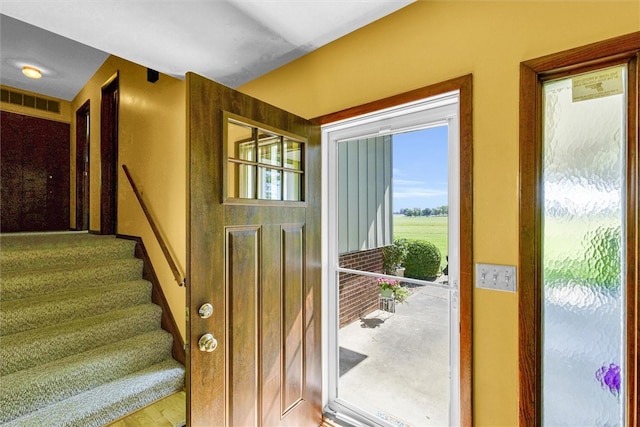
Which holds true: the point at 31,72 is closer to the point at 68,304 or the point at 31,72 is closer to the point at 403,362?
the point at 68,304

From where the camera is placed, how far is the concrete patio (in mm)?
1530

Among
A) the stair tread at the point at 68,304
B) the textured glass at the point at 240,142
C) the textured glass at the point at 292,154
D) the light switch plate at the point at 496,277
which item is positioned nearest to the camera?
the light switch plate at the point at 496,277

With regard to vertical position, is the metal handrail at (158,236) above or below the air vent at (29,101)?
below

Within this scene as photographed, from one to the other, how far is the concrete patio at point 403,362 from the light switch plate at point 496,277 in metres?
0.28

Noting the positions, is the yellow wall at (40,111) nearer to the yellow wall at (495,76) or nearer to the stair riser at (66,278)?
the stair riser at (66,278)

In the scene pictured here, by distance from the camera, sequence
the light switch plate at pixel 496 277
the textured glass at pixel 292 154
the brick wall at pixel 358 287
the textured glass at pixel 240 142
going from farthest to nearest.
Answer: the brick wall at pixel 358 287 < the textured glass at pixel 292 154 < the textured glass at pixel 240 142 < the light switch plate at pixel 496 277

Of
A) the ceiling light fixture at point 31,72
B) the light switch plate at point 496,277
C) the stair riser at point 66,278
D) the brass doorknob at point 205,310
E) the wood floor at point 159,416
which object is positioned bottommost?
the wood floor at point 159,416

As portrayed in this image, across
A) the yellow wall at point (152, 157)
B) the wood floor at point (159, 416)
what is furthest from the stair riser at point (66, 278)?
the wood floor at point (159, 416)

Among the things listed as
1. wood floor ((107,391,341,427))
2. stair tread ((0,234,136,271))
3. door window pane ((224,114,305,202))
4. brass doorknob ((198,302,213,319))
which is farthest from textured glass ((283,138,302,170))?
stair tread ((0,234,136,271))

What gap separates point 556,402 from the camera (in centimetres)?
114

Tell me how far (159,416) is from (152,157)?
2.28 meters

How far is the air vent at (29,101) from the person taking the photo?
12.3ft

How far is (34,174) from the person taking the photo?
393 cm

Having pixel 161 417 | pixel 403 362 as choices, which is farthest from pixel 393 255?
pixel 161 417
